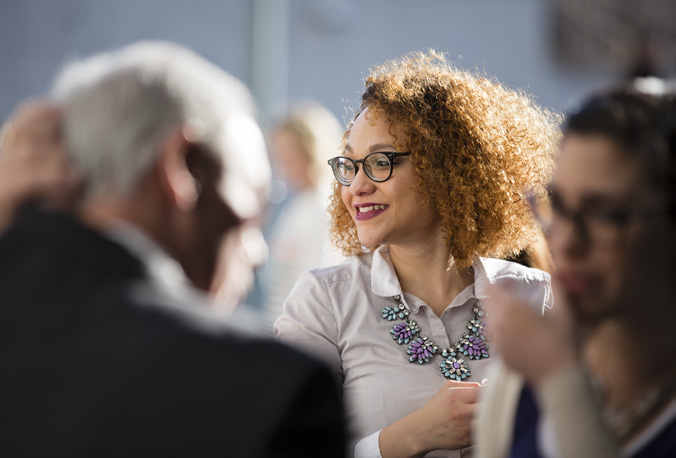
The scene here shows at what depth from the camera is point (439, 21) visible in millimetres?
8680

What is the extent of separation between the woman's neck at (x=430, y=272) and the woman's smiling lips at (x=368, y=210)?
15 centimetres

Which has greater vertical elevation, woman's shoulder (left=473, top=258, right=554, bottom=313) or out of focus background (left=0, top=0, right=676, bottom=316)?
out of focus background (left=0, top=0, right=676, bottom=316)

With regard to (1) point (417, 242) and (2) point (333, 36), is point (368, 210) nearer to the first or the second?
(1) point (417, 242)

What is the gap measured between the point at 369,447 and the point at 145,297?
1365 mm

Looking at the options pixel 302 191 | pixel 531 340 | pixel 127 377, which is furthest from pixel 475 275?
pixel 302 191

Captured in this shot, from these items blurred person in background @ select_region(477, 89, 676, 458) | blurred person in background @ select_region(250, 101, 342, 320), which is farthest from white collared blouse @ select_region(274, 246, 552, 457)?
blurred person in background @ select_region(250, 101, 342, 320)

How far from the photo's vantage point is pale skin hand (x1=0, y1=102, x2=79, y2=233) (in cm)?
142

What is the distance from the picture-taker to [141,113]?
4.32 feet

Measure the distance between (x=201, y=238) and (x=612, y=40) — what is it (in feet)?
26.5

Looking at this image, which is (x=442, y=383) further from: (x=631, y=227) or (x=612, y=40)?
(x=612, y=40)

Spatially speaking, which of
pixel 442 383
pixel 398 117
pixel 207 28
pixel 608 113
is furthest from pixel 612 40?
pixel 608 113

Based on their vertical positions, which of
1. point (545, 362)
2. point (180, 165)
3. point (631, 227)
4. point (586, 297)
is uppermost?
point (180, 165)

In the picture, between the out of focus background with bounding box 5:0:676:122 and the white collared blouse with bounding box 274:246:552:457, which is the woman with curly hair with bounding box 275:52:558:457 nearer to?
the white collared blouse with bounding box 274:246:552:457

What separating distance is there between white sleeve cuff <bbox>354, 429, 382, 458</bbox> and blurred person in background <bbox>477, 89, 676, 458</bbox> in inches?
36.8
